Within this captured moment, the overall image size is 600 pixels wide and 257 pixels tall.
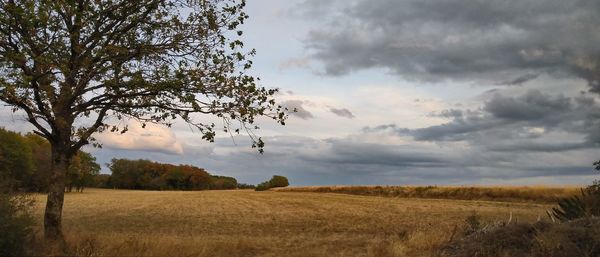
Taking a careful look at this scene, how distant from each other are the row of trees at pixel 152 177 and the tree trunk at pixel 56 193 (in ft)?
449

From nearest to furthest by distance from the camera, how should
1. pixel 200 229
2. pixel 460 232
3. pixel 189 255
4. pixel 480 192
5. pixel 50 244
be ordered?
pixel 50 244
pixel 189 255
pixel 460 232
pixel 200 229
pixel 480 192

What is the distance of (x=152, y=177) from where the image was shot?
152750mm

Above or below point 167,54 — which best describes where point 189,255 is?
below

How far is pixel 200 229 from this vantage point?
28500 millimetres

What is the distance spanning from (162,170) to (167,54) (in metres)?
143

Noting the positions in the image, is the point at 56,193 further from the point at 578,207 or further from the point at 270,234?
the point at 578,207

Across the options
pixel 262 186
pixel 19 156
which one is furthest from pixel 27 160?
pixel 262 186

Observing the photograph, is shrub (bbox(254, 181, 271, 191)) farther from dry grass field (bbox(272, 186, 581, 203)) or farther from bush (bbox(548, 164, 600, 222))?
bush (bbox(548, 164, 600, 222))

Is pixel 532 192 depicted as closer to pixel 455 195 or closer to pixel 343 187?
pixel 455 195

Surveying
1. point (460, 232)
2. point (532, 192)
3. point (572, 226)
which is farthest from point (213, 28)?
point (532, 192)

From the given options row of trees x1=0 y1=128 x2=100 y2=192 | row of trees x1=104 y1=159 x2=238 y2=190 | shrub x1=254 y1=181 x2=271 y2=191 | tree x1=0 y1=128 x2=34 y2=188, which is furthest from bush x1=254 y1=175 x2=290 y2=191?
tree x1=0 y1=128 x2=34 y2=188

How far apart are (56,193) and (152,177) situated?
142 metres

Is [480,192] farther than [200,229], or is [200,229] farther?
[480,192]

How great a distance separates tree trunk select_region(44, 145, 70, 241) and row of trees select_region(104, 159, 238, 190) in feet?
449
